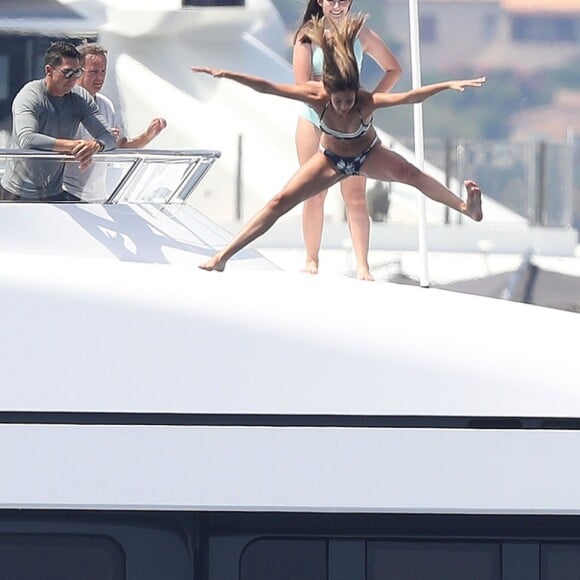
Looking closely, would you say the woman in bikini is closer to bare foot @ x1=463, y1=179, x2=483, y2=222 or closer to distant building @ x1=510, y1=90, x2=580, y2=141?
bare foot @ x1=463, y1=179, x2=483, y2=222

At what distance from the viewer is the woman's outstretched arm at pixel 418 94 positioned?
228cm

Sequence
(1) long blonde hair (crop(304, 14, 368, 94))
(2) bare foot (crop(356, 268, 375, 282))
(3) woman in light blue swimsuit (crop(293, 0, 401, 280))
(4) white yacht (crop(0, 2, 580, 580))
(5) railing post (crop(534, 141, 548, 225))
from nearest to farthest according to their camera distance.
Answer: (4) white yacht (crop(0, 2, 580, 580))
(1) long blonde hair (crop(304, 14, 368, 94))
(3) woman in light blue swimsuit (crop(293, 0, 401, 280))
(2) bare foot (crop(356, 268, 375, 282))
(5) railing post (crop(534, 141, 548, 225))

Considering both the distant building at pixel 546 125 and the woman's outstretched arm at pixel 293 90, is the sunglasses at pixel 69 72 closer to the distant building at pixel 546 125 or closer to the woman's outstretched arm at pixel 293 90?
the woman's outstretched arm at pixel 293 90

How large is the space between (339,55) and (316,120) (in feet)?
2.10

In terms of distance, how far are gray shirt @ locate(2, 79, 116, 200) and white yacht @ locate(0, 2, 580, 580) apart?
0.47 metres

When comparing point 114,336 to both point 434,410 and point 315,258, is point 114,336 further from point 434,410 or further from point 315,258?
point 315,258

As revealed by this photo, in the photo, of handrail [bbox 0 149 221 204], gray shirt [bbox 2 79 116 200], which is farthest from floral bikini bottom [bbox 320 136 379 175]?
gray shirt [bbox 2 79 116 200]

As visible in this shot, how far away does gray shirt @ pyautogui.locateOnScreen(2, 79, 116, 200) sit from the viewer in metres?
2.55

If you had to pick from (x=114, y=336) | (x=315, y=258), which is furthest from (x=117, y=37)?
(x=114, y=336)

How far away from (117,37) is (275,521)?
311cm

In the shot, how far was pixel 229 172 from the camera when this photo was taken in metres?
4.82

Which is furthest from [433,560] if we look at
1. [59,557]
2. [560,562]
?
[59,557]

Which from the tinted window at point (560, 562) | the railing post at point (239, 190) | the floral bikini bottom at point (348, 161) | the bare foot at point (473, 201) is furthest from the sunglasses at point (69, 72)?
the railing post at point (239, 190)

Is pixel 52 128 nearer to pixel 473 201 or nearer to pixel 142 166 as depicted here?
pixel 142 166
